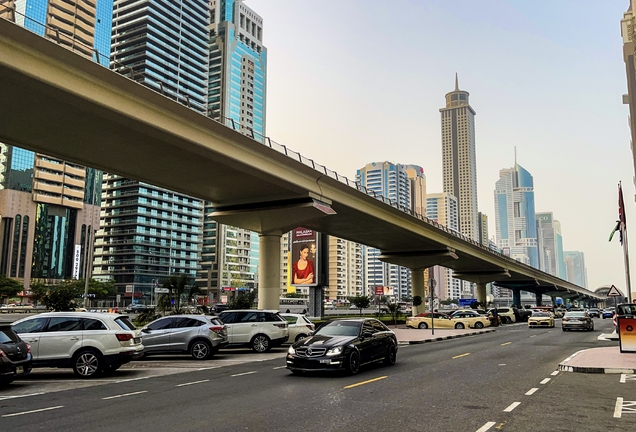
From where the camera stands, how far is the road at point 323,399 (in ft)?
27.5

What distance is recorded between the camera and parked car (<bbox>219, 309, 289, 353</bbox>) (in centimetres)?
2148

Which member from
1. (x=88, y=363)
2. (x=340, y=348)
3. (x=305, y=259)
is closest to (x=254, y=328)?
(x=88, y=363)

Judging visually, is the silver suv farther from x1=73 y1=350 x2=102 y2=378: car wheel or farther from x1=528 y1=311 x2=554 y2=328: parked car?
x1=528 y1=311 x2=554 y2=328: parked car

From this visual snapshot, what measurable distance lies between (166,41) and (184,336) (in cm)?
14891

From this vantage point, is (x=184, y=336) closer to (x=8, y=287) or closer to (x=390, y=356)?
(x=390, y=356)

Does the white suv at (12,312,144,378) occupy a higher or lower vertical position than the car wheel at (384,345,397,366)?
higher

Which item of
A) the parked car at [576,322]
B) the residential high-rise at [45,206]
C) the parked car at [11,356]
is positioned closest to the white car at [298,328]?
the parked car at [11,356]

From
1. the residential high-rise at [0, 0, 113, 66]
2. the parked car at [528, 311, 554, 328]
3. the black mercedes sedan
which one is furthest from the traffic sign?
the residential high-rise at [0, 0, 113, 66]

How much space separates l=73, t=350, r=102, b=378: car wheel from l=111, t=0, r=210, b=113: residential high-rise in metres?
138

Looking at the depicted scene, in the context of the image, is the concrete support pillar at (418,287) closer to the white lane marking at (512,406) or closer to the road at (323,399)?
the road at (323,399)

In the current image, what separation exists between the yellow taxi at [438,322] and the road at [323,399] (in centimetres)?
2522

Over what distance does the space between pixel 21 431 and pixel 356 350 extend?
837 cm

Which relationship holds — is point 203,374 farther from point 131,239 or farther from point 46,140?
point 131,239

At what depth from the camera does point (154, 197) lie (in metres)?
141
